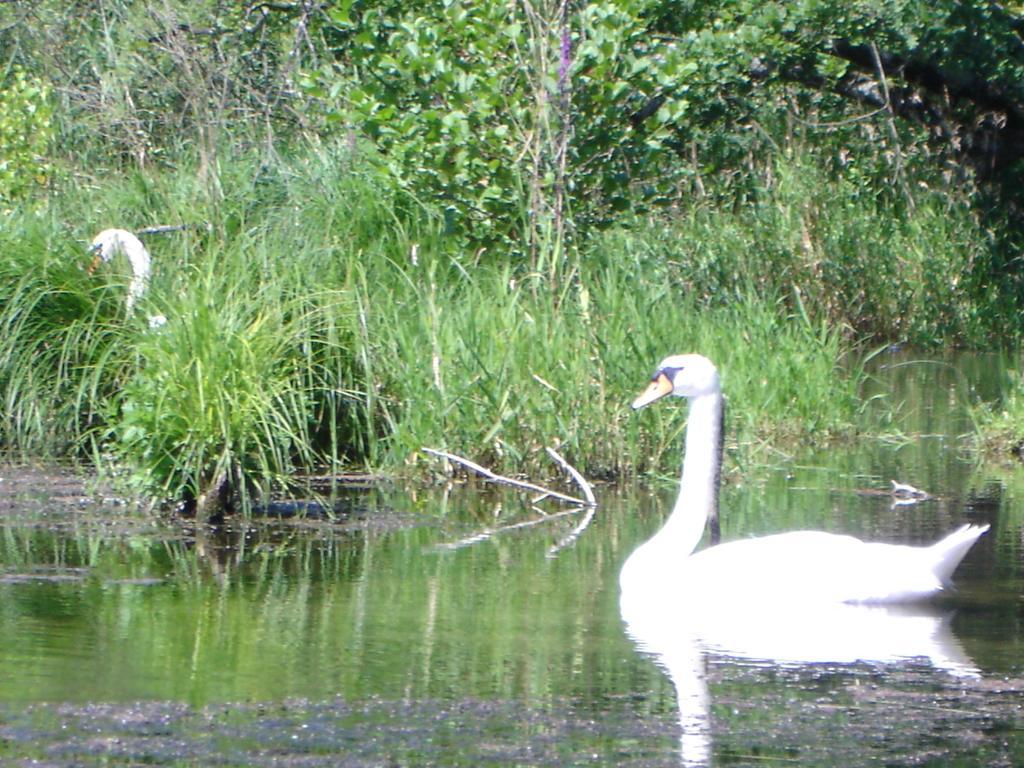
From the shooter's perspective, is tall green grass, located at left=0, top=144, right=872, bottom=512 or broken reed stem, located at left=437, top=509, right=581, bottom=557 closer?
broken reed stem, located at left=437, top=509, right=581, bottom=557

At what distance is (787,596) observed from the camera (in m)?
6.75

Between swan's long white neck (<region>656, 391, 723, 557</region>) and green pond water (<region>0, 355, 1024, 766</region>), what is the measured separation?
351 mm

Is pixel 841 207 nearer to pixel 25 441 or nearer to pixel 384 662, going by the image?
pixel 25 441

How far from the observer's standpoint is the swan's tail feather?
6684mm

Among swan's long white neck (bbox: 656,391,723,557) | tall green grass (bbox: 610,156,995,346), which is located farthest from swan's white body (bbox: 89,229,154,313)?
tall green grass (bbox: 610,156,995,346)

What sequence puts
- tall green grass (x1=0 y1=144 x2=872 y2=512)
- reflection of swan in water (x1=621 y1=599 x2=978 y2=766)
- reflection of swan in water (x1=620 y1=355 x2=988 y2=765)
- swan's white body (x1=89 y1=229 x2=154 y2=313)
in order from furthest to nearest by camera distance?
swan's white body (x1=89 y1=229 x2=154 y2=313), tall green grass (x1=0 y1=144 x2=872 y2=512), reflection of swan in water (x1=620 y1=355 x2=988 y2=765), reflection of swan in water (x1=621 y1=599 x2=978 y2=766)

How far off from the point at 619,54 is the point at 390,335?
2.59 meters

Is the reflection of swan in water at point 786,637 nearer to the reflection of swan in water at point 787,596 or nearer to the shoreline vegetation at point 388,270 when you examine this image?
the reflection of swan in water at point 787,596

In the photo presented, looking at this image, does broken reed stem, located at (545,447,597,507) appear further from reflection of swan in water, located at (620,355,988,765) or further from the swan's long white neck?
reflection of swan in water, located at (620,355,988,765)

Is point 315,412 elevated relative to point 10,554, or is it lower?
elevated

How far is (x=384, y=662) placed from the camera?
572 cm

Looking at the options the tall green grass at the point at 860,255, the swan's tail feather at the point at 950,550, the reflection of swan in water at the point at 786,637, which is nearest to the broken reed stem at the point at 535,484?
the reflection of swan in water at the point at 786,637

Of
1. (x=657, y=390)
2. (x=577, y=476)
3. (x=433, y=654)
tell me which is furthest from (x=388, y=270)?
(x=433, y=654)

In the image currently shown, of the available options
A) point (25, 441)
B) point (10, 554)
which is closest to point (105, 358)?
point (25, 441)
